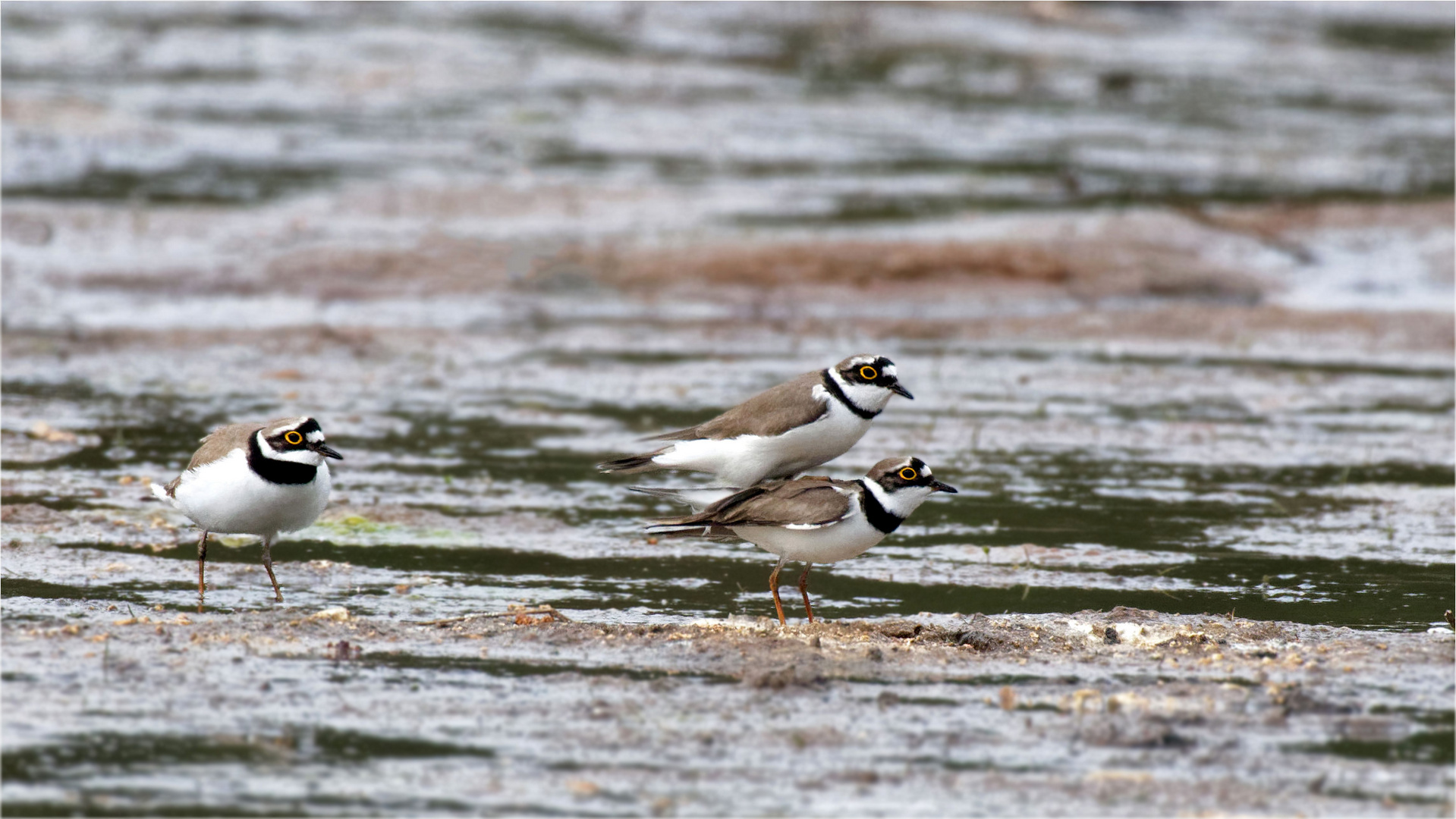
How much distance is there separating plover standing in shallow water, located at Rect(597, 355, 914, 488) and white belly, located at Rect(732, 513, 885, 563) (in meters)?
0.44

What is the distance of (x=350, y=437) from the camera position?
12.3 m

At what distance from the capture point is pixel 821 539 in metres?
7.88

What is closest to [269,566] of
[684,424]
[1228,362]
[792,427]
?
[792,427]

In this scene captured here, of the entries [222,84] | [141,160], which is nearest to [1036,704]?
[141,160]

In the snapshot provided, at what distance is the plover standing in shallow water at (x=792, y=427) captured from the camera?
821 cm

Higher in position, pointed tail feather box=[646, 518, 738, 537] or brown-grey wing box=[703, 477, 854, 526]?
brown-grey wing box=[703, 477, 854, 526]

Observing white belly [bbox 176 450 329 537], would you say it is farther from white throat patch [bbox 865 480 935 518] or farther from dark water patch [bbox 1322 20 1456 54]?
dark water patch [bbox 1322 20 1456 54]

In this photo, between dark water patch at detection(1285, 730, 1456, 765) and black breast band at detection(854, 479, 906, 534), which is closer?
dark water patch at detection(1285, 730, 1456, 765)

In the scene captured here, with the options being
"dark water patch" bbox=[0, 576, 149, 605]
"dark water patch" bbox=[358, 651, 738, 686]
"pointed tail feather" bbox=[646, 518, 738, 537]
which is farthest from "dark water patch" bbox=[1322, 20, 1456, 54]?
"dark water patch" bbox=[0, 576, 149, 605]

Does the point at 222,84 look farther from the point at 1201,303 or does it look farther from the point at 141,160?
the point at 1201,303

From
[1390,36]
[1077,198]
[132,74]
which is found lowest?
[1077,198]

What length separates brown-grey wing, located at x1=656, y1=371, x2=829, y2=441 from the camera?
8219 mm

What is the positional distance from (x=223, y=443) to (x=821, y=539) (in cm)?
294

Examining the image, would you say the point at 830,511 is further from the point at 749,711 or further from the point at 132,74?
the point at 132,74
